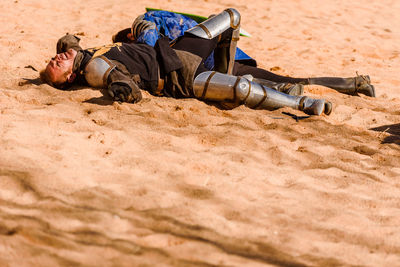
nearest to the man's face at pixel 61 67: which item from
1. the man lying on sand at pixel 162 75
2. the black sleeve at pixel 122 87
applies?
the man lying on sand at pixel 162 75

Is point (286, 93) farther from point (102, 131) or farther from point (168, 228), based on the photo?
point (168, 228)

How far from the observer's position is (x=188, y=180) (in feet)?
7.71

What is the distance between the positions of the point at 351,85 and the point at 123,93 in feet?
7.32

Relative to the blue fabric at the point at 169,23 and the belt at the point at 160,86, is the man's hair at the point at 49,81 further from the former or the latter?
the blue fabric at the point at 169,23

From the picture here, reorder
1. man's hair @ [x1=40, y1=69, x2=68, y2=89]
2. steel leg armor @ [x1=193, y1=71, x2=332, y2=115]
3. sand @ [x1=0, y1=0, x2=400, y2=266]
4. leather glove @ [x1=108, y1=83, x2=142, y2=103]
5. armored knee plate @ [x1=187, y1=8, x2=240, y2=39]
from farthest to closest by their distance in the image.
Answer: armored knee plate @ [x1=187, y1=8, x2=240, y2=39]
man's hair @ [x1=40, y1=69, x2=68, y2=89]
steel leg armor @ [x1=193, y1=71, x2=332, y2=115]
leather glove @ [x1=108, y1=83, x2=142, y2=103]
sand @ [x1=0, y1=0, x2=400, y2=266]

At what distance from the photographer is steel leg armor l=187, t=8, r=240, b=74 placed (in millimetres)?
3857

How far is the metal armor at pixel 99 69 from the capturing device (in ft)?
11.0

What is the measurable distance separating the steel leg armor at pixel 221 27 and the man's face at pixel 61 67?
1.05 m

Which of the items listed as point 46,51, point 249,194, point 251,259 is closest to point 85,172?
point 249,194

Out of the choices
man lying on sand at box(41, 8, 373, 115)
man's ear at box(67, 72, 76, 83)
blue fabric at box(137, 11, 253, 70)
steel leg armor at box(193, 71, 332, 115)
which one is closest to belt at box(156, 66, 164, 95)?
man lying on sand at box(41, 8, 373, 115)

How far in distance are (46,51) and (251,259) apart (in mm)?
3652

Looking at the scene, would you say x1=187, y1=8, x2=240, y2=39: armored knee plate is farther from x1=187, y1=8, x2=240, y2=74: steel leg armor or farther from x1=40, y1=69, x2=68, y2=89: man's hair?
x1=40, y1=69, x2=68, y2=89: man's hair

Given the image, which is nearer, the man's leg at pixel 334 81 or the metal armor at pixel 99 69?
the metal armor at pixel 99 69

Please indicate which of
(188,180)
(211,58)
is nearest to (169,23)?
(211,58)
